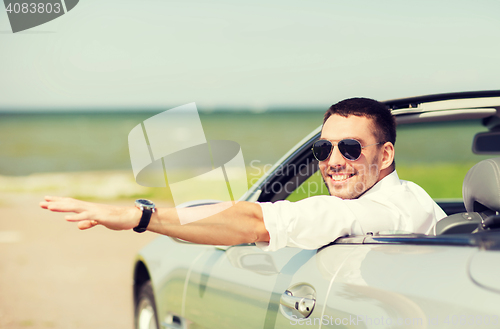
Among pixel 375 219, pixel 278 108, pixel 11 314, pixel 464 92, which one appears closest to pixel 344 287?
pixel 375 219

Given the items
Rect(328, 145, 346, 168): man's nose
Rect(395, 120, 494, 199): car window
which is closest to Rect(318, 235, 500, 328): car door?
Rect(328, 145, 346, 168): man's nose

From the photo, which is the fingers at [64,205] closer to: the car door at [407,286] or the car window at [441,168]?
the car door at [407,286]

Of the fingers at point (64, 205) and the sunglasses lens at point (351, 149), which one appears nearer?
the fingers at point (64, 205)

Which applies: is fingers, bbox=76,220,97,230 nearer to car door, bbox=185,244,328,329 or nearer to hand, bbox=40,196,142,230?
hand, bbox=40,196,142,230

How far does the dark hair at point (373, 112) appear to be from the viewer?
2.34 metres

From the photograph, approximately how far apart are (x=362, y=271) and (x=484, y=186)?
0.62m

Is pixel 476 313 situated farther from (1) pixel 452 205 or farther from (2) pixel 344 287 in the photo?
(1) pixel 452 205

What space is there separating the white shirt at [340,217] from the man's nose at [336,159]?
18 centimetres

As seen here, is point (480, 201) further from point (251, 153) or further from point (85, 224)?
point (251, 153)

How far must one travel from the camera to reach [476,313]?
1.35 metres

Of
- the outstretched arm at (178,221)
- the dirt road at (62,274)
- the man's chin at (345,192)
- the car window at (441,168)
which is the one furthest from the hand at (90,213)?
the dirt road at (62,274)

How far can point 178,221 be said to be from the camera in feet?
5.70

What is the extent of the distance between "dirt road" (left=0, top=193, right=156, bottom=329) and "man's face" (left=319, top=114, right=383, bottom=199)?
2.82 m

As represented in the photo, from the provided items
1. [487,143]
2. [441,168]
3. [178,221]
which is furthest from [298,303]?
[441,168]
